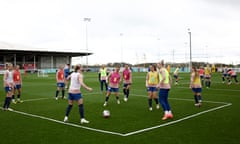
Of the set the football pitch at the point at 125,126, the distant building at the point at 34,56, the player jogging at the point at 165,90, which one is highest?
the distant building at the point at 34,56

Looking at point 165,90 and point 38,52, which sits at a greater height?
point 38,52

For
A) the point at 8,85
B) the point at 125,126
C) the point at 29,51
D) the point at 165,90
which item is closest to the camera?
the point at 125,126

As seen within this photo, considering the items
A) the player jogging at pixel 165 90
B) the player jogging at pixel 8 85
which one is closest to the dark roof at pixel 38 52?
the player jogging at pixel 8 85

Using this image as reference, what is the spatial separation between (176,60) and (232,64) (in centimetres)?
1472

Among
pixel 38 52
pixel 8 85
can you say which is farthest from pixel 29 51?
pixel 8 85

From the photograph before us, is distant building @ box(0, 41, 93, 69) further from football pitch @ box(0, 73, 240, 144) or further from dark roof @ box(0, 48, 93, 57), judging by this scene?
football pitch @ box(0, 73, 240, 144)

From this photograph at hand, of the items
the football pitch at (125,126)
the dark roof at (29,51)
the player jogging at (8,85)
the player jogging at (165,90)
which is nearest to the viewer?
the football pitch at (125,126)

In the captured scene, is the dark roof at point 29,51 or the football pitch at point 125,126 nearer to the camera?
the football pitch at point 125,126

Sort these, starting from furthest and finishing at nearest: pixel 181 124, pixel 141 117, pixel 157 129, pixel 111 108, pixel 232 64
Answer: pixel 232 64, pixel 111 108, pixel 141 117, pixel 181 124, pixel 157 129

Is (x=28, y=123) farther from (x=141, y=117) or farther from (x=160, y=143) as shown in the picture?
(x=160, y=143)

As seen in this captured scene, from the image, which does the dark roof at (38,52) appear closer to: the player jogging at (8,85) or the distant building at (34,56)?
the distant building at (34,56)

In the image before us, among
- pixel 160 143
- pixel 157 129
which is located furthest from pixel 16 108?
pixel 160 143

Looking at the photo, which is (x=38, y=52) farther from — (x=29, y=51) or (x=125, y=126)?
(x=125, y=126)

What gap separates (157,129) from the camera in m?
8.37
